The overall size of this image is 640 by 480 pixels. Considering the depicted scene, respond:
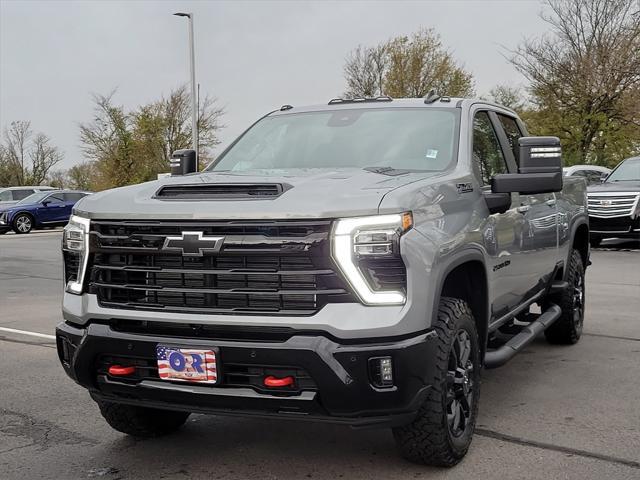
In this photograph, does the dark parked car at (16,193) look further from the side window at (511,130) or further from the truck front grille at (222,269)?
the truck front grille at (222,269)

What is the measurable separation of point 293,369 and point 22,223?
26.0 metres

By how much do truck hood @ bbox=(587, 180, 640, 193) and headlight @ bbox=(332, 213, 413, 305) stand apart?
12.8 meters

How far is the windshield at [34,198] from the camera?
27969 mm

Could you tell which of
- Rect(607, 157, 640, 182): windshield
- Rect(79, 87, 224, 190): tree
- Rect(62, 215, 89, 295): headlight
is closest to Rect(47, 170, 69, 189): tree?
Rect(79, 87, 224, 190): tree

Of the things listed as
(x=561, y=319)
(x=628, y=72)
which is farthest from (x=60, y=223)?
(x=561, y=319)

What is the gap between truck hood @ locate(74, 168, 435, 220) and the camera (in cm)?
331

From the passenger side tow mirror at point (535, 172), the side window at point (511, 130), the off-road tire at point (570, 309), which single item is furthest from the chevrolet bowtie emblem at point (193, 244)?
the off-road tire at point (570, 309)

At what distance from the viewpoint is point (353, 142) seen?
4723 millimetres

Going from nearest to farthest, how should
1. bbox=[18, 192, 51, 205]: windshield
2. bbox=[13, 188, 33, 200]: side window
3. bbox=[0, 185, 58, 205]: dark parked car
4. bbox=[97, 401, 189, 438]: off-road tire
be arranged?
bbox=[97, 401, 189, 438]: off-road tire → bbox=[18, 192, 51, 205]: windshield → bbox=[0, 185, 58, 205]: dark parked car → bbox=[13, 188, 33, 200]: side window

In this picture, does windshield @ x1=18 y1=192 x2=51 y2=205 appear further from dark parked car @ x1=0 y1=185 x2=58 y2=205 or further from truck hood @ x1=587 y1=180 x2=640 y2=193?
truck hood @ x1=587 y1=180 x2=640 y2=193

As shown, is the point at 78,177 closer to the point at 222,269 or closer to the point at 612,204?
the point at 612,204

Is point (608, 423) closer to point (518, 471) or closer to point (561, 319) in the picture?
point (518, 471)

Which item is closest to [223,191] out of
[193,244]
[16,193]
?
[193,244]

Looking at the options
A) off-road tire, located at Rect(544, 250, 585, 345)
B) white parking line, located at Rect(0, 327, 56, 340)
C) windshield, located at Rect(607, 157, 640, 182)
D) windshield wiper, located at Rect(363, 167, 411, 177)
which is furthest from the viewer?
windshield, located at Rect(607, 157, 640, 182)
